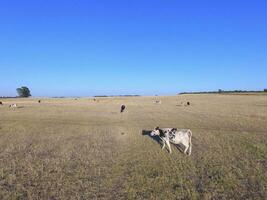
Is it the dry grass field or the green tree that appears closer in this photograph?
the dry grass field

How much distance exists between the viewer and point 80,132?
2527 centimetres

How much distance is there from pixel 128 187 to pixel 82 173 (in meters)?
2.62

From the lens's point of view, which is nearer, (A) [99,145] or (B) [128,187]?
(B) [128,187]

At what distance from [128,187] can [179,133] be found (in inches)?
256

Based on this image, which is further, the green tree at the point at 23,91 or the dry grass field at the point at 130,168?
the green tree at the point at 23,91

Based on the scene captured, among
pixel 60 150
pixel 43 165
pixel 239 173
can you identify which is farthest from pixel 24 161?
pixel 239 173

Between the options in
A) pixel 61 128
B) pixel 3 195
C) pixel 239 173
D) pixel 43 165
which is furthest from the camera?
pixel 61 128

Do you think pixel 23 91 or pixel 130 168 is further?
pixel 23 91

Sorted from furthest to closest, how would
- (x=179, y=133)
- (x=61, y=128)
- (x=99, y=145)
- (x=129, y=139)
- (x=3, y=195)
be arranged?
(x=61, y=128) < (x=129, y=139) < (x=99, y=145) < (x=179, y=133) < (x=3, y=195)

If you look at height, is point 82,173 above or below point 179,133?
below

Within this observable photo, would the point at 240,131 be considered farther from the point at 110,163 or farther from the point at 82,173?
the point at 82,173

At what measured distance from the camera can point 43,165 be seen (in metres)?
14.6

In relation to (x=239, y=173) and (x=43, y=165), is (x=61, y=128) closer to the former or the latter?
(x=43, y=165)

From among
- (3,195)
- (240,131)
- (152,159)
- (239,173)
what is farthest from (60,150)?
(240,131)
